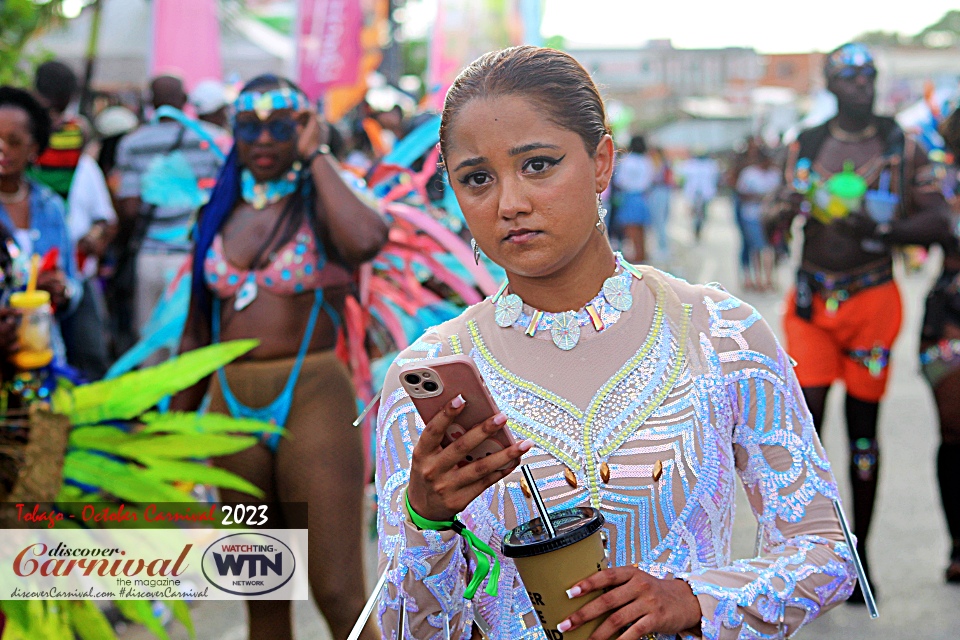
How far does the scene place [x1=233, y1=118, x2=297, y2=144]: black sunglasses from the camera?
13.2 ft

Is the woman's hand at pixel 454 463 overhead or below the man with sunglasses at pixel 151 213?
below

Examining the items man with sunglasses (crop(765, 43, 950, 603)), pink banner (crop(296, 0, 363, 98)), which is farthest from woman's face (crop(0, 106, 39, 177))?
pink banner (crop(296, 0, 363, 98))

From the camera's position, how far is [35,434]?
10.3ft

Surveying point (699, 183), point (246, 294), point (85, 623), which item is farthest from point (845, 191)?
point (699, 183)

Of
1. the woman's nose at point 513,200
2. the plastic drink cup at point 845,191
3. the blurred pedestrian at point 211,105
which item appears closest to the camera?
the woman's nose at point 513,200

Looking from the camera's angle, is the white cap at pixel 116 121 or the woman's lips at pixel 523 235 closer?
the woman's lips at pixel 523 235

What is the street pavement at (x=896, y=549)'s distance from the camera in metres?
4.60

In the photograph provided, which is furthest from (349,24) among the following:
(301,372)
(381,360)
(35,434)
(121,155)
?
(35,434)

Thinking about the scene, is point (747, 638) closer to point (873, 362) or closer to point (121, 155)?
point (873, 362)

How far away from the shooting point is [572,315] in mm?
1931

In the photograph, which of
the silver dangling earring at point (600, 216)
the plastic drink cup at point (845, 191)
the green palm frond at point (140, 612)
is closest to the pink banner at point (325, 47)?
the plastic drink cup at point (845, 191)

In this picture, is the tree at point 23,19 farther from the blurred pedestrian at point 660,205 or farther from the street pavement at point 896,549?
the blurred pedestrian at point 660,205

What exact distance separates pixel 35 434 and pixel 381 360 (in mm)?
1951

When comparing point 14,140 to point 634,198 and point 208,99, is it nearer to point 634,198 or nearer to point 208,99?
point 208,99
